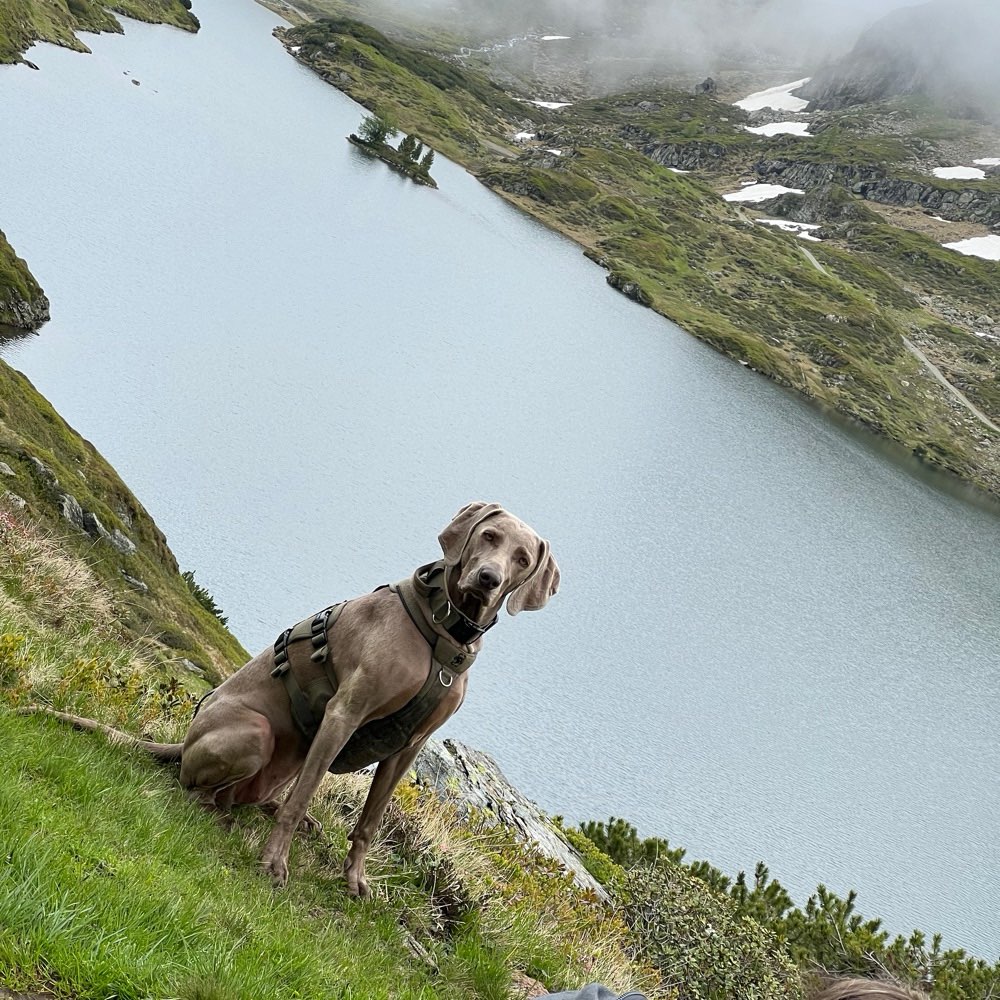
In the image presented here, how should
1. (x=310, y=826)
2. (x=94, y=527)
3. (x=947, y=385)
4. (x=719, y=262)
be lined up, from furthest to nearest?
1. (x=719, y=262)
2. (x=947, y=385)
3. (x=94, y=527)
4. (x=310, y=826)

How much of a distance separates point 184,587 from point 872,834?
24915 millimetres

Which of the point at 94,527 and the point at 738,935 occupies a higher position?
the point at 738,935

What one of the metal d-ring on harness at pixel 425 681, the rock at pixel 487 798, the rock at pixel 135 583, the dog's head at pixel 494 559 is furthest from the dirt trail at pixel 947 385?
the metal d-ring on harness at pixel 425 681

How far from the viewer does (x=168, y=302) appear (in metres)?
46.8

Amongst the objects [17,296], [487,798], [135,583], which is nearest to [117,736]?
[487,798]

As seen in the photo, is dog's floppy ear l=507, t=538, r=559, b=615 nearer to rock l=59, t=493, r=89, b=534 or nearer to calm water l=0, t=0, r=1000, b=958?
rock l=59, t=493, r=89, b=534

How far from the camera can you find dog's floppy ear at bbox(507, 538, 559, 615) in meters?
5.44

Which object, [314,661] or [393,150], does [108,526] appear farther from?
[393,150]

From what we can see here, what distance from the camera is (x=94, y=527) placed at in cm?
1588

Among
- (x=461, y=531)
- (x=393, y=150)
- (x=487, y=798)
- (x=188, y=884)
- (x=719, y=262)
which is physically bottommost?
(x=487, y=798)

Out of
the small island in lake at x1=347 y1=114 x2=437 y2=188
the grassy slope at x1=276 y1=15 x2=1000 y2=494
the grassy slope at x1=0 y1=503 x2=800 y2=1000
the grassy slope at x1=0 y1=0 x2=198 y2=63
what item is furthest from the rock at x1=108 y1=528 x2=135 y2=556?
the small island in lake at x1=347 y1=114 x2=437 y2=188

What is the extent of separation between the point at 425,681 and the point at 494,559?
2.80ft

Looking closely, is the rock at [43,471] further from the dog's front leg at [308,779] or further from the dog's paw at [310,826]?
the dog's front leg at [308,779]

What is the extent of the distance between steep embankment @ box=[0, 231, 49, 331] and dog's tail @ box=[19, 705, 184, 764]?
35711mm
